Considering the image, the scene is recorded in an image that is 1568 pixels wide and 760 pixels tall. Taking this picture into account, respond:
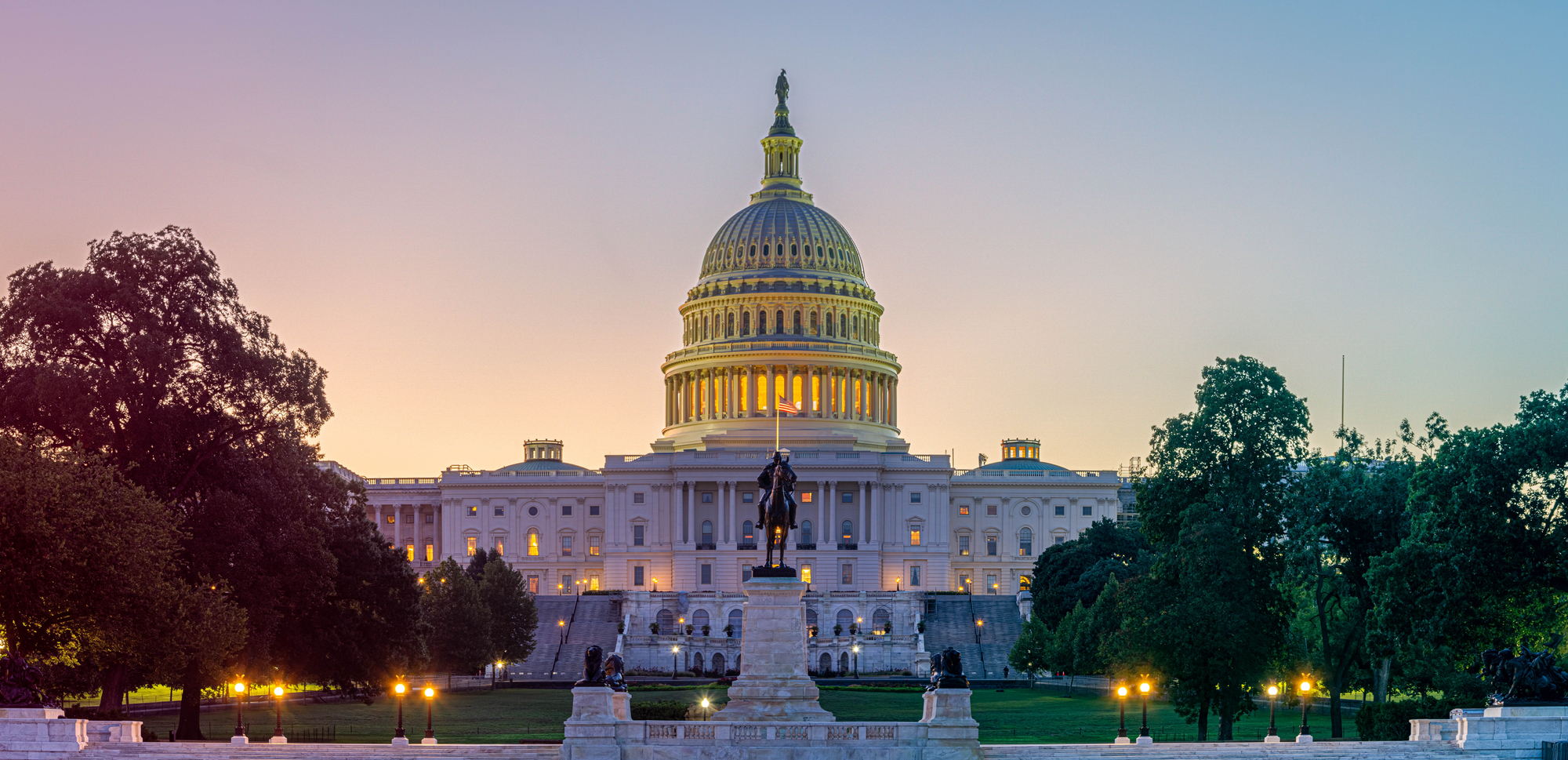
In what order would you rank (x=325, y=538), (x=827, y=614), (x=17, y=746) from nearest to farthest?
(x=17, y=746)
(x=325, y=538)
(x=827, y=614)

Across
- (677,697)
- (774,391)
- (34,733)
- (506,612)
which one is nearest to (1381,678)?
(677,697)

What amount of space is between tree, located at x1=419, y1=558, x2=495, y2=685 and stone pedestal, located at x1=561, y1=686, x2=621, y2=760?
4104cm

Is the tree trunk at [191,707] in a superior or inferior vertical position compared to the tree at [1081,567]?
inferior

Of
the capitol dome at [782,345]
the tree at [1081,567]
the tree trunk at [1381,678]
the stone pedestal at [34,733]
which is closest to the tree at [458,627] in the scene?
the tree at [1081,567]

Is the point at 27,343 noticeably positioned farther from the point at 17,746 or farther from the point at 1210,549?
the point at 1210,549

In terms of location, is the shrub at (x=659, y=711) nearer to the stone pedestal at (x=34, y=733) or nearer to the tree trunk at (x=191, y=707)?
the tree trunk at (x=191, y=707)

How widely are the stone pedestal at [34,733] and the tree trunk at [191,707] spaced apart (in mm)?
8881

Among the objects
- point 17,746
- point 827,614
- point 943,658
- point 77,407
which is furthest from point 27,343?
point 827,614

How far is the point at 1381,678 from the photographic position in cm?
5934

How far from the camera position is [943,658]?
40.5 metres

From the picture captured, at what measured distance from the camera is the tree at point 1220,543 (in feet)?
171

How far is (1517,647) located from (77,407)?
38.3m

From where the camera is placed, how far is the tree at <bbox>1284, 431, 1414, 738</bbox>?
53.7 m

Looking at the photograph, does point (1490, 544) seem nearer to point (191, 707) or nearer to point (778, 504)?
point (778, 504)
